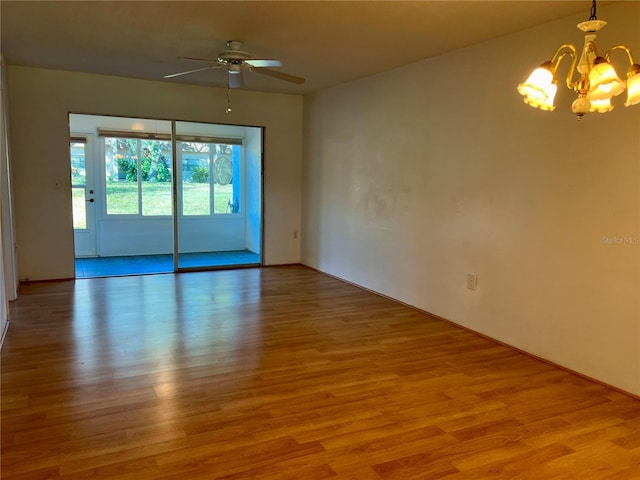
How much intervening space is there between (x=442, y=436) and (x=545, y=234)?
1.76 meters

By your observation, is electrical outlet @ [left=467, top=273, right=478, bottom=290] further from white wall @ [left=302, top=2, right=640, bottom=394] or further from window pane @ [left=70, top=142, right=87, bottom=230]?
window pane @ [left=70, top=142, right=87, bottom=230]

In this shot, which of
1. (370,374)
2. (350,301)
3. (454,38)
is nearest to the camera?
(370,374)

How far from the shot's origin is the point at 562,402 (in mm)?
2791

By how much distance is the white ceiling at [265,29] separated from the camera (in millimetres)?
3133

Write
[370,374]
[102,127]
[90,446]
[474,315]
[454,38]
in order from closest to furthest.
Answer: [90,446] < [370,374] < [454,38] < [474,315] < [102,127]

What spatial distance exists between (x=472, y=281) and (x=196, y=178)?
462cm

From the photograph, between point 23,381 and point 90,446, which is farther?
point 23,381

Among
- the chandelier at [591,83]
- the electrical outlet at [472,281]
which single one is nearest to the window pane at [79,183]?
the electrical outlet at [472,281]

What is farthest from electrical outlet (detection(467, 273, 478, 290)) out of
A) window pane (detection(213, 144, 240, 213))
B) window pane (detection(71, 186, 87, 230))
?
window pane (detection(71, 186, 87, 230))

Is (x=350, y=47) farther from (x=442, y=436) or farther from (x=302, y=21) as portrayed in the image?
(x=442, y=436)

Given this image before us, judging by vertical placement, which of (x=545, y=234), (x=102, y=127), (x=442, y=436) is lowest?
(x=442, y=436)

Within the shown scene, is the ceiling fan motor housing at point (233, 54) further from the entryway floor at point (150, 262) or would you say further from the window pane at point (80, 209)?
the window pane at point (80, 209)

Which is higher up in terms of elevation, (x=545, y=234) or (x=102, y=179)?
(x=102, y=179)

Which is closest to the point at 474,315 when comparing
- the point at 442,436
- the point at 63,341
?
the point at 442,436
